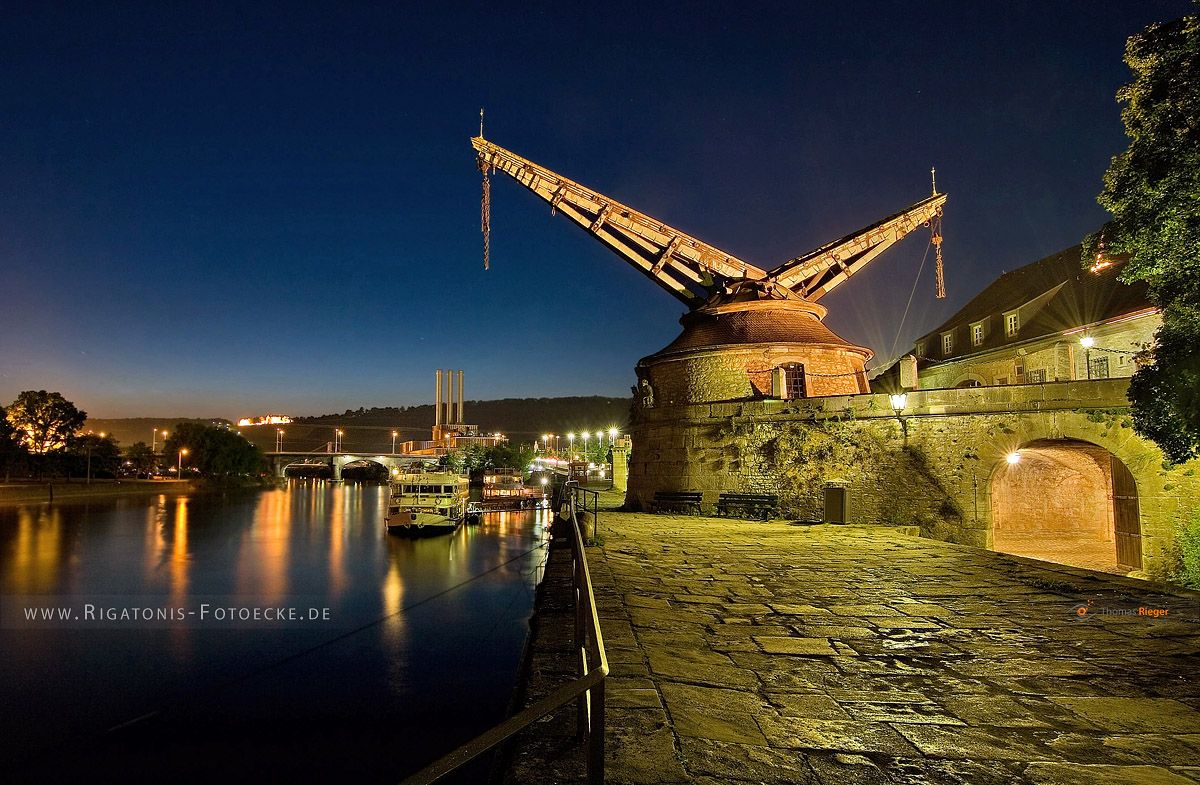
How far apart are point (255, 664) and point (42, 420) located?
64.6m

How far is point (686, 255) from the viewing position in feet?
84.1

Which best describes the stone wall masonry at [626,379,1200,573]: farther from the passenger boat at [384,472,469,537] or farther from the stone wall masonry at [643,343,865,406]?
the passenger boat at [384,472,469,537]

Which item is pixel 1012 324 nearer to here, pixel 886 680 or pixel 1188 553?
pixel 1188 553

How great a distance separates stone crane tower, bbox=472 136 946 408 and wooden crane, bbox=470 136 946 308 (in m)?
0.04

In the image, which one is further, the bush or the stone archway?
the stone archway

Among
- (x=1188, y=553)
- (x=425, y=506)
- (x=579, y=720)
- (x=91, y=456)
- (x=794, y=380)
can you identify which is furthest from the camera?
(x=91, y=456)

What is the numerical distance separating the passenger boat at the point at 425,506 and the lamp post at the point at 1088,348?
3137 centimetres

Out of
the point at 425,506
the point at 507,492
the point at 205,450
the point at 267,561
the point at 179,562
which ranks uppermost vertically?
the point at 205,450

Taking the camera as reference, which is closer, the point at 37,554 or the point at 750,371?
the point at 750,371

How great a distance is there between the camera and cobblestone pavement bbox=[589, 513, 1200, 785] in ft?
13.0

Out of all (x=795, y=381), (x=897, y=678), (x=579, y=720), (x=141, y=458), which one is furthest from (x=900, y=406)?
(x=141, y=458)

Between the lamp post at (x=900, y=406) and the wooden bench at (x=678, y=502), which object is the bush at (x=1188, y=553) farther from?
the wooden bench at (x=678, y=502)

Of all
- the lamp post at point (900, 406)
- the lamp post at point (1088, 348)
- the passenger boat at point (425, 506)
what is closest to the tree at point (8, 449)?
the passenger boat at point (425, 506)

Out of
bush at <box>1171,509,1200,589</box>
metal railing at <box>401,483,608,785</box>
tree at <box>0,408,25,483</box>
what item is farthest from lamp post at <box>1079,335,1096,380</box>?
tree at <box>0,408,25,483</box>
